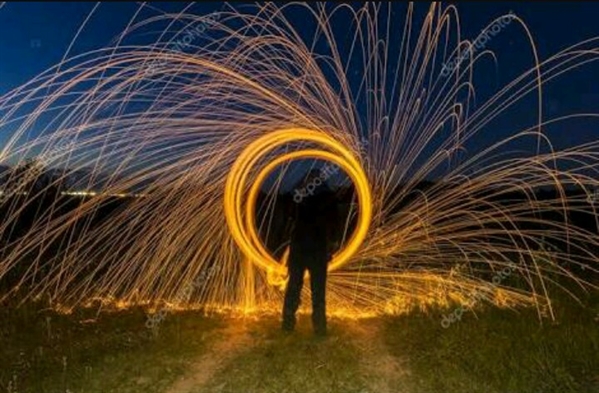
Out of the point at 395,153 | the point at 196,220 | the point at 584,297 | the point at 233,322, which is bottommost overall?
the point at 233,322

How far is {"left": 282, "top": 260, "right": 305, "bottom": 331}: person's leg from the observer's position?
11102 millimetres

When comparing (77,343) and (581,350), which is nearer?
(581,350)

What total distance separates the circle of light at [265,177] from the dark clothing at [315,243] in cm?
49

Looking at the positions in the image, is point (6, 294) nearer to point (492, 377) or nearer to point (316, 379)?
point (316, 379)

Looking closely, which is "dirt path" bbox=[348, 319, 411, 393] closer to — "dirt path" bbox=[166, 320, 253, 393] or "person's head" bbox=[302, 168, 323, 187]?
"dirt path" bbox=[166, 320, 253, 393]

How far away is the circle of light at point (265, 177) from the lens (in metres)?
10.8

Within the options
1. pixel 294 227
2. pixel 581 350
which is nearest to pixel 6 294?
pixel 294 227

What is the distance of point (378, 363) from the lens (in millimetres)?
9641

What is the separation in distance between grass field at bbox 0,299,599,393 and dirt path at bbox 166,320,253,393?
0.02 m

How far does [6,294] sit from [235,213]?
7.04 metres

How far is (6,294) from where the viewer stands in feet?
Answer: 50.8

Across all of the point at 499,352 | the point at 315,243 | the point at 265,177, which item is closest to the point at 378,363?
the point at 499,352

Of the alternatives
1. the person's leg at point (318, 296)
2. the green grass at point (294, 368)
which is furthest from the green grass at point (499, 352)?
the person's leg at point (318, 296)

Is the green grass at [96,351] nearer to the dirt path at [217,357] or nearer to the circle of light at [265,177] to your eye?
the dirt path at [217,357]
